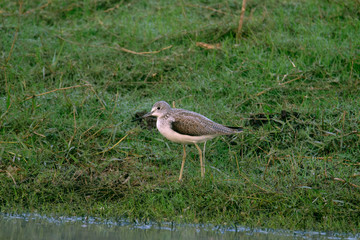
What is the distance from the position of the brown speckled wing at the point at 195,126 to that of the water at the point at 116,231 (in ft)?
5.12

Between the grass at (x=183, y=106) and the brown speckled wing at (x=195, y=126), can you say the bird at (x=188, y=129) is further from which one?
the grass at (x=183, y=106)

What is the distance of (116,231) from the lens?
5367 millimetres

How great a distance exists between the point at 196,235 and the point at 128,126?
303 cm

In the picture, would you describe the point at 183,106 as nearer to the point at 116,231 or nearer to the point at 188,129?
the point at 188,129

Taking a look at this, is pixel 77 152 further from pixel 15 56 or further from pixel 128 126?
pixel 15 56

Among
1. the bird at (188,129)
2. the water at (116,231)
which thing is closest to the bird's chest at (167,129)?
the bird at (188,129)

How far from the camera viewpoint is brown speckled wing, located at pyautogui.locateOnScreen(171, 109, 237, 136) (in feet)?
22.4

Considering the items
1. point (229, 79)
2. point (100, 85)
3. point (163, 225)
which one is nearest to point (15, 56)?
Result: point (100, 85)

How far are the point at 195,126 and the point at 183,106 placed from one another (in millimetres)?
1609

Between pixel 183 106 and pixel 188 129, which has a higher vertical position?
pixel 188 129

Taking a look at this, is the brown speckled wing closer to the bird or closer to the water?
the bird

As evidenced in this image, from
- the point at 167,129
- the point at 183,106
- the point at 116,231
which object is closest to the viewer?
the point at 116,231

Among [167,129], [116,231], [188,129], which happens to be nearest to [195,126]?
[188,129]

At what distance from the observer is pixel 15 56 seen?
9586 millimetres
